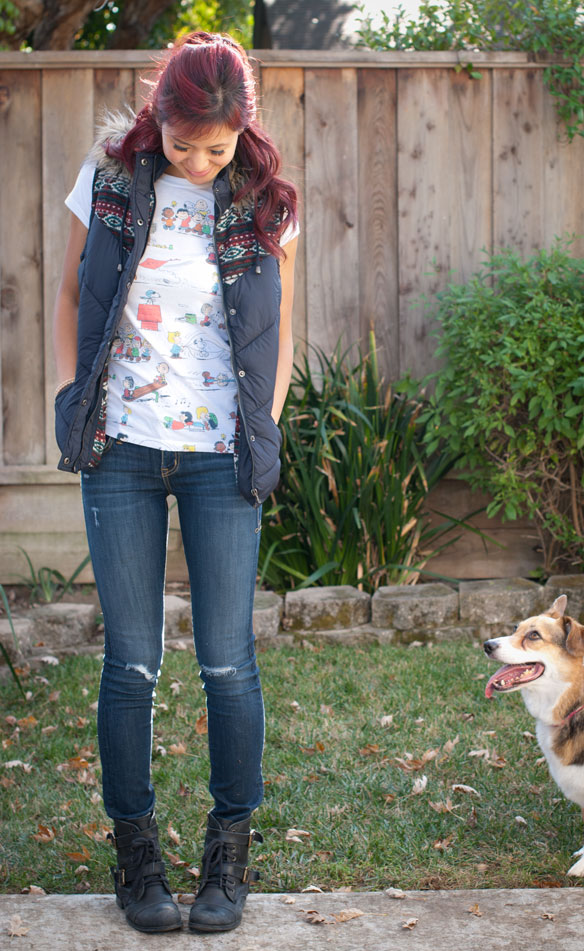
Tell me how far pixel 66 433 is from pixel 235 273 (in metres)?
0.55

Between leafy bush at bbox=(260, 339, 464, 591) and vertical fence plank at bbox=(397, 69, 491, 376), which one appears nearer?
leafy bush at bbox=(260, 339, 464, 591)

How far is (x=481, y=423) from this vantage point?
440cm

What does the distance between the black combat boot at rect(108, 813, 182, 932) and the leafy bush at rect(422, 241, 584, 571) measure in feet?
8.55

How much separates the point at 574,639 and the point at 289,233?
1432mm

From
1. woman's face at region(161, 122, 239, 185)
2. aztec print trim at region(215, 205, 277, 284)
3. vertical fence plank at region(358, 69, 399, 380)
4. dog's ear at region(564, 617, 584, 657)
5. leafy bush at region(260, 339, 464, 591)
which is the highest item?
vertical fence plank at region(358, 69, 399, 380)

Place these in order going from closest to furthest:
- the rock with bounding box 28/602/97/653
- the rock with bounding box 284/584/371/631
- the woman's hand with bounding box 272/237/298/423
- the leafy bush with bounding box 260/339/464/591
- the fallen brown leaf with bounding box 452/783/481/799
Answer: the woman's hand with bounding box 272/237/298/423 → the fallen brown leaf with bounding box 452/783/481/799 → the rock with bounding box 28/602/97/653 → the rock with bounding box 284/584/371/631 → the leafy bush with bounding box 260/339/464/591

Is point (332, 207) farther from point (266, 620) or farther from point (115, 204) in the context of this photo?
point (115, 204)

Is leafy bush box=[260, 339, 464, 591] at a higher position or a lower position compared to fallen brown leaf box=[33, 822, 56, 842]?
higher

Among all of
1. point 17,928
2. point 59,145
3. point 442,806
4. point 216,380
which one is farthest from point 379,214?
point 17,928

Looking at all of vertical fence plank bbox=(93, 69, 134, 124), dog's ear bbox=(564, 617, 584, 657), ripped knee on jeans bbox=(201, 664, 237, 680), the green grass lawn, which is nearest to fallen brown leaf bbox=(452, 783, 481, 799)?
the green grass lawn

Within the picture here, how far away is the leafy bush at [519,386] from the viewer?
4312 mm

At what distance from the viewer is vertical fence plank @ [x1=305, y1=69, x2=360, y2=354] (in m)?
4.94

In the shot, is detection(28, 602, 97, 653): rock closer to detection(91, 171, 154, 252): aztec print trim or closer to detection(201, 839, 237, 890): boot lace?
detection(201, 839, 237, 890): boot lace

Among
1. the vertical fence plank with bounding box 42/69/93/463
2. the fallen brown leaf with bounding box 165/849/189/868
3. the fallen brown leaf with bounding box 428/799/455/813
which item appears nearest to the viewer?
the fallen brown leaf with bounding box 165/849/189/868
